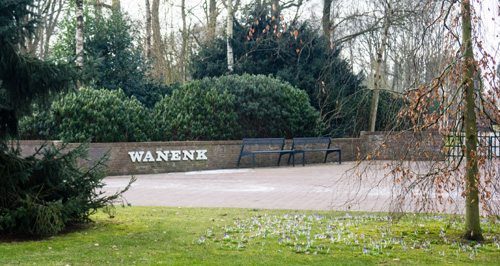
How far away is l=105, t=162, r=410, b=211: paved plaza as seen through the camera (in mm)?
10367

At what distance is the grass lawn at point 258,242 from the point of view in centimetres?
577

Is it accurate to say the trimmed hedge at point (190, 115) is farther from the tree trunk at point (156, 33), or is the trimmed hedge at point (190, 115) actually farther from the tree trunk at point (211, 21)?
the tree trunk at point (156, 33)

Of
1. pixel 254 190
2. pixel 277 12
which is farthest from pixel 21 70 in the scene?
pixel 277 12

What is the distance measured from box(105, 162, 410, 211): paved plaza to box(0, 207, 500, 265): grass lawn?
39.3 inches

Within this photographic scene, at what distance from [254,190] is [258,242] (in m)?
5.89

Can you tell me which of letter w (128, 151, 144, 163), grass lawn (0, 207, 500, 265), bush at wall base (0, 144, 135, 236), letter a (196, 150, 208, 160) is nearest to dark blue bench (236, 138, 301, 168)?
letter a (196, 150, 208, 160)

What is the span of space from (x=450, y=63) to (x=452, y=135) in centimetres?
84

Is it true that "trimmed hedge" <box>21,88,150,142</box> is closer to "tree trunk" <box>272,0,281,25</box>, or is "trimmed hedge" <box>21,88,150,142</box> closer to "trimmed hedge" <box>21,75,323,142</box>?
"trimmed hedge" <box>21,75,323,142</box>

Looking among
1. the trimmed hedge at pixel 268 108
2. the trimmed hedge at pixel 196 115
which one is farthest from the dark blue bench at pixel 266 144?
the trimmed hedge at pixel 268 108

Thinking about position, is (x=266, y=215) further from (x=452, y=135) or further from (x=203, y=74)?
(x=203, y=74)

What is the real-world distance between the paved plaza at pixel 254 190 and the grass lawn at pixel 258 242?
3.27 feet

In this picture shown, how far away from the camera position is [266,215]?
881cm

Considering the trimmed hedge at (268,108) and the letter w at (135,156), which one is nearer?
the letter w at (135,156)

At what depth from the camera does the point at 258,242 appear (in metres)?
6.68
